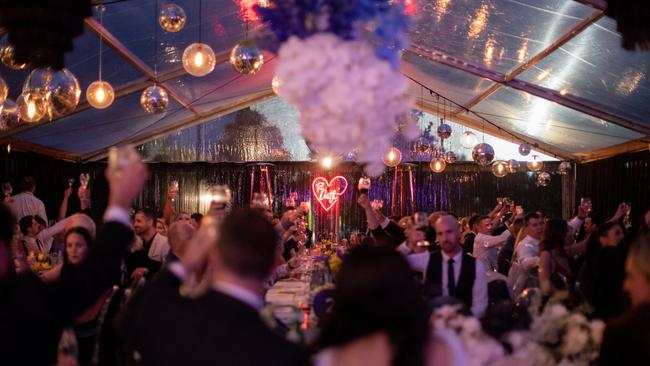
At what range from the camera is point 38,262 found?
7.61 meters

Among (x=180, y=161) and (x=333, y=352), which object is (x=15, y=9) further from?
(x=180, y=161)

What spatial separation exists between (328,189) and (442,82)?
5.79 m

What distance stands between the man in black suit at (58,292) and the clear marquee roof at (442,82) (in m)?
4.41

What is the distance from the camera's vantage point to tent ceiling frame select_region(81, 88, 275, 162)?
17.7 metres

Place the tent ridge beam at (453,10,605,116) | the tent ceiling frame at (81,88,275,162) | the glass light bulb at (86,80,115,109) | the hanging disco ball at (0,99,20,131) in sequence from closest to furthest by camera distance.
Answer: the hanging disco ball at (0,99,20,131)
the glass light bulb at (86,80,115,109)
the tent ridge beam at (453,10,605,116)
the tent ceiling frame at (81,88,275,162)

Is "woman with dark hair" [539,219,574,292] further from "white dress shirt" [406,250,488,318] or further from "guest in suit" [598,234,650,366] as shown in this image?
"guest in suit" [598,234,650,366]

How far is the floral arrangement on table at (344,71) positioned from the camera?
256cm

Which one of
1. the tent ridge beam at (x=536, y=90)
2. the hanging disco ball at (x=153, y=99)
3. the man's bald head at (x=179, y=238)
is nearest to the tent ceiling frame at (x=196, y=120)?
the tent ridge beam at (x=536, y=90)

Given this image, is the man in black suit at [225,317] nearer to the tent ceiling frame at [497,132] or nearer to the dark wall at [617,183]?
the dark wall at [617,183]

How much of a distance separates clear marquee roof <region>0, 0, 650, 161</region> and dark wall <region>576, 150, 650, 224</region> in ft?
0.95

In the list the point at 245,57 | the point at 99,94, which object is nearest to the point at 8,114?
the point at 99,94

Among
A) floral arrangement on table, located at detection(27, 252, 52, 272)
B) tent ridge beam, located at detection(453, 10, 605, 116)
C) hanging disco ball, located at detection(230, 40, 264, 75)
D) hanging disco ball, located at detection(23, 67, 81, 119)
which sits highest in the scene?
tent ridge beam, located at detection(453, 10, 605, 116)

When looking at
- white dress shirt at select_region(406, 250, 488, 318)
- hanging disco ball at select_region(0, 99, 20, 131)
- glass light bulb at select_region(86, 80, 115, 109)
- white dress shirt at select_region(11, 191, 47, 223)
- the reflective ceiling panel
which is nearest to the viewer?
white dress shirt at select_region(406, 250, 488, 318)

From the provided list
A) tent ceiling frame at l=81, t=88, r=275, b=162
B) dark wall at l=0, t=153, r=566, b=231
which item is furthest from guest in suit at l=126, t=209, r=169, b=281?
dark wall at l=0, t=153, r=566, b=231
